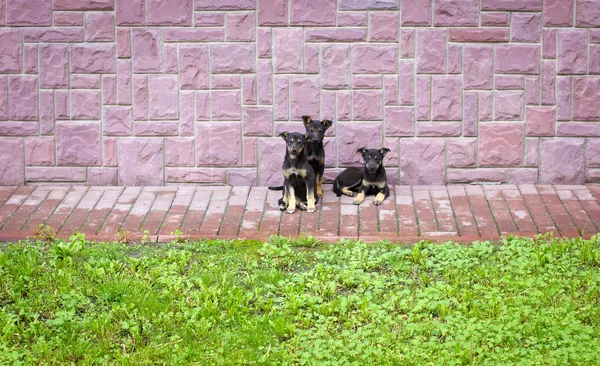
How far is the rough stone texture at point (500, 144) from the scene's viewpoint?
9578mm

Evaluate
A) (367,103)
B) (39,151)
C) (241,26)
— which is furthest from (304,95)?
(39,151)

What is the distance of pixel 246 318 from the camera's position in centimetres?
621

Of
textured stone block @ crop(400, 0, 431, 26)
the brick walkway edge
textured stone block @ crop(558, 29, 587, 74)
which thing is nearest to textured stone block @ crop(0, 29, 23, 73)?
the brick walkway edge

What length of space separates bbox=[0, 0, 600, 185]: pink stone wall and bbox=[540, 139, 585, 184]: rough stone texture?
1 centimetres

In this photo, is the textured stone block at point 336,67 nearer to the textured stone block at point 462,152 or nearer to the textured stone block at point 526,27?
the textured stone block at point 462,152

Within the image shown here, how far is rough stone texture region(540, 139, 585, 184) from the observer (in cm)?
959

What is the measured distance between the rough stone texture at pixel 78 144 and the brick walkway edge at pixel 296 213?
300 millimetres

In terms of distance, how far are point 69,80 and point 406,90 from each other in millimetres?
3551

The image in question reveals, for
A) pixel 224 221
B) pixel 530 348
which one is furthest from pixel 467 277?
pixel 224 221

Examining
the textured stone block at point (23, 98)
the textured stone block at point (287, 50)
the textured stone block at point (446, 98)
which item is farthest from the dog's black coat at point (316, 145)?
the textured stone block at point (23, 98)

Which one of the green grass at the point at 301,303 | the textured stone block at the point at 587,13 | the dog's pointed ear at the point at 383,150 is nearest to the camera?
the green grass at the point at 301,303

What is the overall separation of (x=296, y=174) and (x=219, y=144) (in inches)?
45.4

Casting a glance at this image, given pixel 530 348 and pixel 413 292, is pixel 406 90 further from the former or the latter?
pixel 530 348

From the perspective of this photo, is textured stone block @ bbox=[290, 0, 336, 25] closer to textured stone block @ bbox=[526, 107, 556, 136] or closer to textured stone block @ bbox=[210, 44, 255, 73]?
textured stone block @ bbox=[210, 44, 255, 73]
